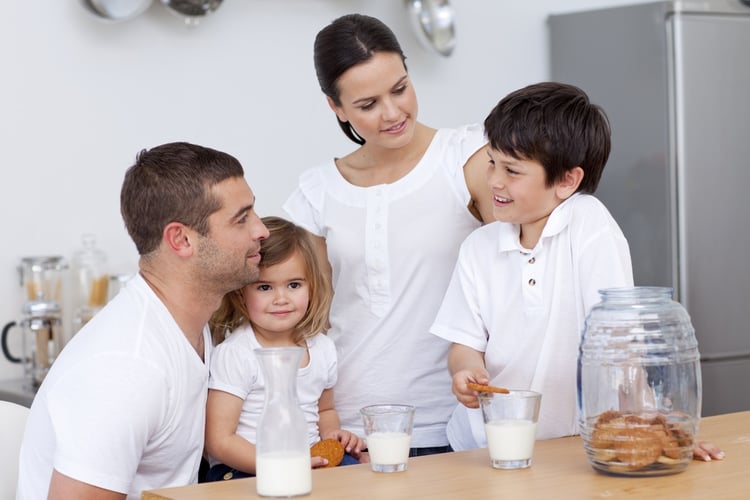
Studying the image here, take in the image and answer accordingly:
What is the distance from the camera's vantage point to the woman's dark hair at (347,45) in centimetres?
202

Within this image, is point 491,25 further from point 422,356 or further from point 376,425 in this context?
point 376,425

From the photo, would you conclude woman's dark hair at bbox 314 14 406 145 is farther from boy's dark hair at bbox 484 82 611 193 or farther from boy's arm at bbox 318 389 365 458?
boy's arm at bbox 318 389 365 458

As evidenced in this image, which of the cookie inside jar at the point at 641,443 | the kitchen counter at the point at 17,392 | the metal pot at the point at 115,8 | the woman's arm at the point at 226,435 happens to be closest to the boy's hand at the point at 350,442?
the woman's arm at the point at 226,435

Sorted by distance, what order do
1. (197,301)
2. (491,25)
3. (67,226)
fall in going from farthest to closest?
(491,25) → (67,226) → (197,301)

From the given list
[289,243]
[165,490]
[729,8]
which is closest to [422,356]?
[289,243]

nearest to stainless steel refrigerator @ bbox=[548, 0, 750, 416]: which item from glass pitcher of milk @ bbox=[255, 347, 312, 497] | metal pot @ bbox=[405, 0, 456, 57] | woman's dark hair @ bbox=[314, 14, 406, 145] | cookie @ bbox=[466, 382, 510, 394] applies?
metal pot @ bbox=[405, 0, 456, 57]

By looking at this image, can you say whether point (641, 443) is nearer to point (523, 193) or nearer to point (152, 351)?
point (523, 193)

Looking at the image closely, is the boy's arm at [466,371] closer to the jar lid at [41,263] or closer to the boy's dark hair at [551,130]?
the boy's dark hair at [551,130]

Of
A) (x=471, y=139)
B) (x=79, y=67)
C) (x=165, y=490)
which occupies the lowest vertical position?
(x=165, y=490)

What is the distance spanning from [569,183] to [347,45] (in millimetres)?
500

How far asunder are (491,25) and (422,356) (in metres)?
1.84

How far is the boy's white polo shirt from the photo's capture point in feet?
5.64

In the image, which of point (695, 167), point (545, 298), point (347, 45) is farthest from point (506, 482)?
point (695, 167)

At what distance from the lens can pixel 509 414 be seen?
146cm
